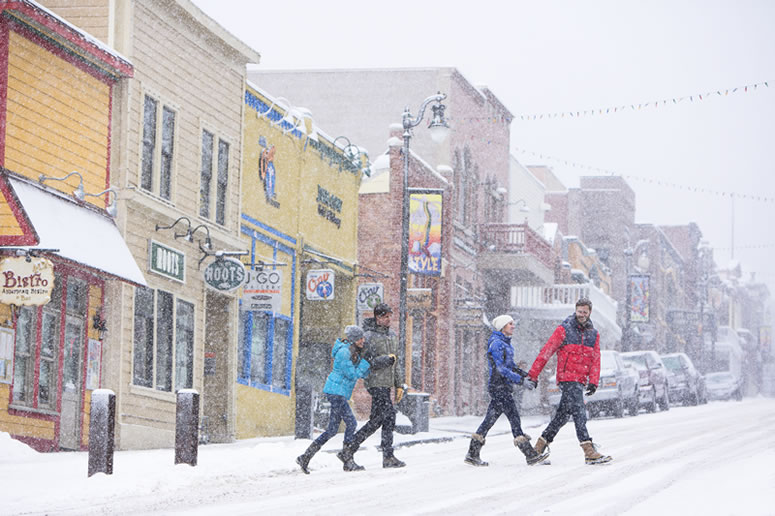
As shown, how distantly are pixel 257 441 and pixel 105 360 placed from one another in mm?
4954

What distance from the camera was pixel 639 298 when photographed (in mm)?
58156

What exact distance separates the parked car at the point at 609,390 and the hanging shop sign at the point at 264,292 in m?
9.94

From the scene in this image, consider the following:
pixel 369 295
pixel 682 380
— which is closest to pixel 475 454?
pixel 369 295

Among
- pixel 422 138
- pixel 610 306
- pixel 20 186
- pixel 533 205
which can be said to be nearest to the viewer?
pixel 20 186

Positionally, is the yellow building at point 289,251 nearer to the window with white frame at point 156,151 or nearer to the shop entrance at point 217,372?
the shop entrance at point 217,372

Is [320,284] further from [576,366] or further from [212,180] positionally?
[576,366]

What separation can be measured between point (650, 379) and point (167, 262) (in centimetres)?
1867

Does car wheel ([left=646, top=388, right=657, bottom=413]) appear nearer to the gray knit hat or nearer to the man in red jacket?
the man in red jacket

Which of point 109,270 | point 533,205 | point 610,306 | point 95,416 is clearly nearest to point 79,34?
point 109,270

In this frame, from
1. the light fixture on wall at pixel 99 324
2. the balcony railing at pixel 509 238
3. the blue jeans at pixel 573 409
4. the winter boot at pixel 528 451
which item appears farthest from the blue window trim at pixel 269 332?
the balcony railing at pixel 509 238

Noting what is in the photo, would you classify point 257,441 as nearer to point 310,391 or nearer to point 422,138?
point 310,391

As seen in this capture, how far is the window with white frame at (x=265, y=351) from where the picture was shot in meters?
25.0

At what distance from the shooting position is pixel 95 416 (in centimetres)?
1334

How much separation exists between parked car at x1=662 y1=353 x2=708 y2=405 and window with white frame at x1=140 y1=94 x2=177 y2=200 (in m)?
24.8
